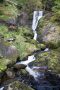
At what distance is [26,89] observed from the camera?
1027 centimetres

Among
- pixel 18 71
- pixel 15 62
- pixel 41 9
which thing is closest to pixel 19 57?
pixel 15 62

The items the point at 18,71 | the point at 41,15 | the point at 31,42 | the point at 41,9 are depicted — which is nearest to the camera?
the point at 18,71

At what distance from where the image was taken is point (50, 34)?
629 inches

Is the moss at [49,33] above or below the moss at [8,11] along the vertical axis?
below

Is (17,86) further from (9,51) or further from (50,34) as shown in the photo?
(50,34)

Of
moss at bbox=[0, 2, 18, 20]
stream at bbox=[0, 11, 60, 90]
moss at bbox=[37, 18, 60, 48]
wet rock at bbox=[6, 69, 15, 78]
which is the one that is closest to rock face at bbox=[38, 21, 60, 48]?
moss at bbox=[37, 18, 60, 48]

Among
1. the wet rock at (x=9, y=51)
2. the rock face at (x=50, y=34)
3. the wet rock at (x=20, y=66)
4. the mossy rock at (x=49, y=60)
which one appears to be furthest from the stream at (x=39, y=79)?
the rock face at (x=50, y=34)

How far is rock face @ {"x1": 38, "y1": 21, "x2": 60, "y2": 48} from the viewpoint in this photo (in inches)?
601

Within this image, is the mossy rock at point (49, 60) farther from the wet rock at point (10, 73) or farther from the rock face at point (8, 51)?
the wet rock at point (10, 73)

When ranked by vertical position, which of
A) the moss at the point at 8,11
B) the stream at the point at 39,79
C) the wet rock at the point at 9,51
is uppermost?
the moss at the point at 8,11

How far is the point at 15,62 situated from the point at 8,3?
28.4ft

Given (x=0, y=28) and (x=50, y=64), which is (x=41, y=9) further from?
(x=50, y=64)

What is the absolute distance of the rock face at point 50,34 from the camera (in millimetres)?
15262

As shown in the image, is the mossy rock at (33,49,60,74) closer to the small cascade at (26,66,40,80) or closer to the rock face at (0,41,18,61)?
the small cascade at (26,66,40,80)
